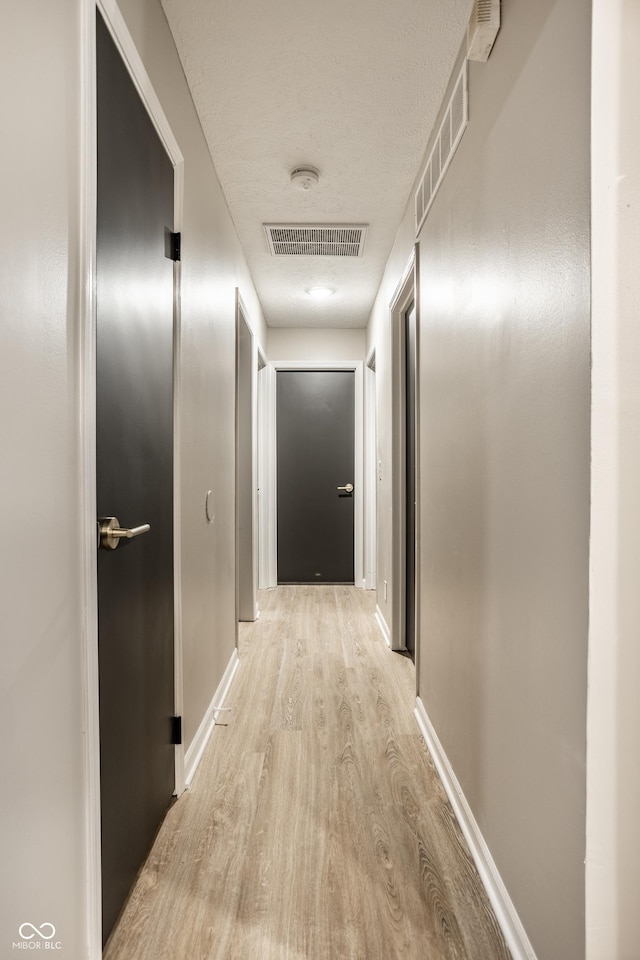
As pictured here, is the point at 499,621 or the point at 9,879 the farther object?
the point at 499,621

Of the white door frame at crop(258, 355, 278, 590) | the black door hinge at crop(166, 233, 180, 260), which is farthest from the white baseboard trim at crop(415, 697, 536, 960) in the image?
the white door frame at crop(258, 355, 278, 590)

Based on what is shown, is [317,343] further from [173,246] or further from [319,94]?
[173,246]

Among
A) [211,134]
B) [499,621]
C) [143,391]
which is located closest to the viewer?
[499,621]

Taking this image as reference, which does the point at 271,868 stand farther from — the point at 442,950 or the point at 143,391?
the point at 143,391

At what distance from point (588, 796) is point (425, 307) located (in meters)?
1.83

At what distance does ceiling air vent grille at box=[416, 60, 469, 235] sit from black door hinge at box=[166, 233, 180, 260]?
94 cm

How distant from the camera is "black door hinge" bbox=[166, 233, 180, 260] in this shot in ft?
5.57

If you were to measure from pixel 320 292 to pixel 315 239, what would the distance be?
2.94 ft

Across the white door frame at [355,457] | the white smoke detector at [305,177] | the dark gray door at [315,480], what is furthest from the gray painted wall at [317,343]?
the white smoke detector at [305,177]

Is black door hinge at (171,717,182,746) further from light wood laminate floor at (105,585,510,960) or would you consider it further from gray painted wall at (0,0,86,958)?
gray painted wall at (0,0,86,958)

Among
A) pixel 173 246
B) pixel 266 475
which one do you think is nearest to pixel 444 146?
pixel 173 246

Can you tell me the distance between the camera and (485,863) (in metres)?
1.40

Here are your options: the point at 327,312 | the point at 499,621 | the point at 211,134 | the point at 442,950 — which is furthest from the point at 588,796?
the point at 327,312

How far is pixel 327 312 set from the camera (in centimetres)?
460
